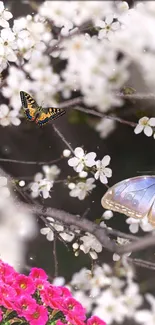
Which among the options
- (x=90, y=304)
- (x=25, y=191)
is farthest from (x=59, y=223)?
(x=90, y=304)

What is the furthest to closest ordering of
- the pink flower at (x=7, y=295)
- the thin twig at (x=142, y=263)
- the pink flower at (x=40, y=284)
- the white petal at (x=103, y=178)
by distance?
the thin twig at (x=142, y=263)
the white petal at (x=103, y=178)
the pink flower at (x=40, y=284)
the pink flower at (x=7, y=295)

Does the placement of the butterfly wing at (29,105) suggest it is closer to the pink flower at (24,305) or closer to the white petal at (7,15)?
the white petal at (7,15)

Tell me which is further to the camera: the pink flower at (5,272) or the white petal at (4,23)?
the white petal at (4,23)

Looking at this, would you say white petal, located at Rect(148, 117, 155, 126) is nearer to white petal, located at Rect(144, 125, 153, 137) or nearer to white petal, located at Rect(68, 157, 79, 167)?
white petal, located at Rect(144, 125, 153, 137)

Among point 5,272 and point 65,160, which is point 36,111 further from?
point 5,272

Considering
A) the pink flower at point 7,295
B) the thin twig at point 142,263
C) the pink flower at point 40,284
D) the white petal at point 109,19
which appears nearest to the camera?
the pink flower at point 7,295

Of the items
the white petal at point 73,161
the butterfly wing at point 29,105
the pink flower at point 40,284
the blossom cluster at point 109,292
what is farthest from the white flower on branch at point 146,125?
the pink flower at point 40,284
